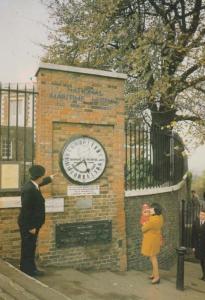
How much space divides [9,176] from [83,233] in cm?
187

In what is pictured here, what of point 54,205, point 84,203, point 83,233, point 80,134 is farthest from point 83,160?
point 83,233

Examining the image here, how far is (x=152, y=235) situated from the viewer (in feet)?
26.4

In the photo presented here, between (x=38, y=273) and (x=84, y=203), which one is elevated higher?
(x=84, y=203)

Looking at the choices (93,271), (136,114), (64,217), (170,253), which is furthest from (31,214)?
(136,114)

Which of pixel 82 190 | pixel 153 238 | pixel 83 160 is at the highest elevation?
pixel 83 160

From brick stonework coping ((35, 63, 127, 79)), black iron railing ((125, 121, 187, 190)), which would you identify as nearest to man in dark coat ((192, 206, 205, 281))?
black iron railing ((125, 121, 187, 190))

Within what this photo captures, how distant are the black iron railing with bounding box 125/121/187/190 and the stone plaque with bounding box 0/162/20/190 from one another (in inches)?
110

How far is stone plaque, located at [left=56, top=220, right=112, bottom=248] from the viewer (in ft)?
26.3

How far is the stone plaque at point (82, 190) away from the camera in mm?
8172

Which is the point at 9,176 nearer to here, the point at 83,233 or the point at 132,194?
the point at 83,233

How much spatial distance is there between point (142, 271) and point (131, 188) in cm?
187

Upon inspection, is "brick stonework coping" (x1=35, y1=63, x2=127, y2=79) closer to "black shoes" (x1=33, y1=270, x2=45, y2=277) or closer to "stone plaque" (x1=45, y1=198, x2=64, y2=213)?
"stone plaque" (x1=45, y1=198, x2=64, y2=213)

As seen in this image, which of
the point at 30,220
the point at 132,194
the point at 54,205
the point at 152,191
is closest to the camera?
the point at 30,220

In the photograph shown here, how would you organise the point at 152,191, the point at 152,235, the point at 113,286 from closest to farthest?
1. the point at 113,286
2. the point at 152,235
3. the point at 152,191
